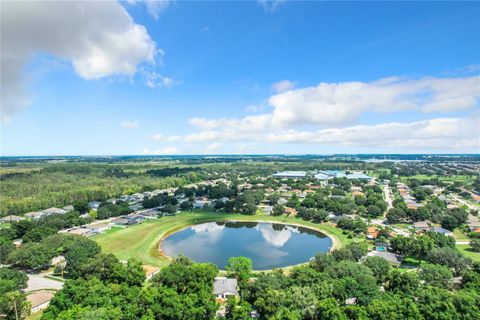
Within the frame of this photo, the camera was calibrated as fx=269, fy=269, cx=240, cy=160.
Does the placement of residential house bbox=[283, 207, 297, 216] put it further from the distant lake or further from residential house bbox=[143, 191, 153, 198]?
residential house bbox=[143, 191, 153, 198]

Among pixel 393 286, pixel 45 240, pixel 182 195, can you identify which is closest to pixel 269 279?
pixel 393 286

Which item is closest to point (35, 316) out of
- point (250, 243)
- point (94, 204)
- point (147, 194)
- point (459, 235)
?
point (250, 243)

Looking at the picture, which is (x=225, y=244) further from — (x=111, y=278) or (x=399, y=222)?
(x=399, y=222)

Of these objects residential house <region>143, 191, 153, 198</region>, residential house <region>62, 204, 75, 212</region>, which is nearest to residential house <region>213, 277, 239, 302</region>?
residential house <region>62, 204, 75, 212</region>

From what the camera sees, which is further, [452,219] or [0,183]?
[0,183]

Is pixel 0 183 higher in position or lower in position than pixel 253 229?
higher

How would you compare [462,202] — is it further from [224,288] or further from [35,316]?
[35,316]

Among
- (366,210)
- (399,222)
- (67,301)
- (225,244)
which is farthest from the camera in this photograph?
(366,210)

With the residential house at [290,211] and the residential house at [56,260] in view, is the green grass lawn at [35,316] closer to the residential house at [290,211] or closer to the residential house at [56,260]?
the residential house at [56,260]

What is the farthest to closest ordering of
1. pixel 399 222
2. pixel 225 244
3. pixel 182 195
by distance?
pixel 182 195 < pixel 399 222 < pixel 225 244
